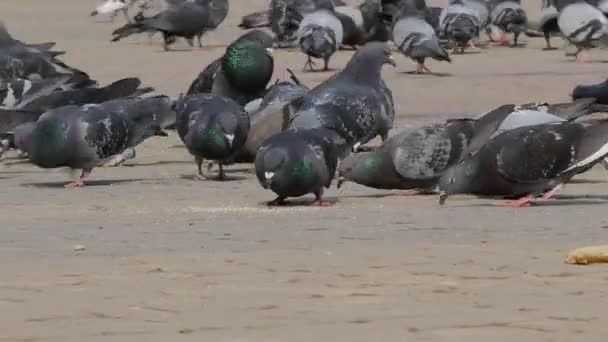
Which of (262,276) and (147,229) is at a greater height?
(262,276)

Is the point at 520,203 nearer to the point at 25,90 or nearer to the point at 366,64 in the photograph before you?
the point at 366,64

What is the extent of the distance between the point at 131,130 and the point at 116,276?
231 inches

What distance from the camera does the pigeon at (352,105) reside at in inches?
513

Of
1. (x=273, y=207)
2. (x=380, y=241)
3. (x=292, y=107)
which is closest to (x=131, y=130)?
(x=292, y=107)

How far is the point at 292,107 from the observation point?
1387 centimetres

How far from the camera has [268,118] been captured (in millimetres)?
14211

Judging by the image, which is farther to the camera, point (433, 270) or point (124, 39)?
point (124, 39)

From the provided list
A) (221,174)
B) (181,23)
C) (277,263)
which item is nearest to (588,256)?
(277,263)

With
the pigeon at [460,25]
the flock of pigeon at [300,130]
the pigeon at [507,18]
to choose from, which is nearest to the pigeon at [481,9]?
the pigeon at [507,18]

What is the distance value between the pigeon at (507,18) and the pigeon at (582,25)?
7.19ft

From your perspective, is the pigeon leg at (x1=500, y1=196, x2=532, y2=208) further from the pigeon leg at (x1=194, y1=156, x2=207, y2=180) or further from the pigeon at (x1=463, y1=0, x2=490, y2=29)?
the pigeon at (x1=463, y1=0, x2=490, y2=29)

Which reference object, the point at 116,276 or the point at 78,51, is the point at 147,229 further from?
the point at 78,51

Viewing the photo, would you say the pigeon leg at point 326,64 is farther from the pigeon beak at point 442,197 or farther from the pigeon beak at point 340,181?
the pigeon beak at point 442,197

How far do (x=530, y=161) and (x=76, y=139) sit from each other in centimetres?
356
